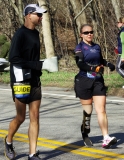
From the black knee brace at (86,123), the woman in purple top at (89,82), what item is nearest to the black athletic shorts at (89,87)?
the woman in purple top at (89,82)

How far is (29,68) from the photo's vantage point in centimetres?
702

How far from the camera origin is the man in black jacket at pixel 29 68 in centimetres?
697

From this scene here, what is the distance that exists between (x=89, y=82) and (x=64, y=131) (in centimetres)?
168

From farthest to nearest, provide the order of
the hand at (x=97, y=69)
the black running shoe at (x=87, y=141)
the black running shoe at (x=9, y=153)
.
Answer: the black running shoe at (x=87, y=141)
the hand at (x=97, y=69)
the black running shoe at (x=9, y=153)

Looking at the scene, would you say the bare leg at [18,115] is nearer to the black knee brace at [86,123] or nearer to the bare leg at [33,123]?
the bare leg at [33,123]

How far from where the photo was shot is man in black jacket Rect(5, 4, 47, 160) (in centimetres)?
697

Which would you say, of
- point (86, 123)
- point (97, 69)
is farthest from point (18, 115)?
point (86, 123)

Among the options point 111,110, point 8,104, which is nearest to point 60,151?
point 111,110

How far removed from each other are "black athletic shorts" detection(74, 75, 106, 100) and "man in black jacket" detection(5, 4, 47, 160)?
1.24 meters

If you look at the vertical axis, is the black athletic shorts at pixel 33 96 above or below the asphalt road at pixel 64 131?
above

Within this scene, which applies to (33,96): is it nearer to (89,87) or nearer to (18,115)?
(18,115)

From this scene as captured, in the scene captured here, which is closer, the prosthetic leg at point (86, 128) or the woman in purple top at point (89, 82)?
the woman in purple top at point (89, 82)

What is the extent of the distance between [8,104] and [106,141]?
21.3 ft

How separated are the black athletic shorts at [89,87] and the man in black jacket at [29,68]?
1240 millimetres
